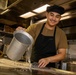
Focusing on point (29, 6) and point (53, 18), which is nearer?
point (53, 18)

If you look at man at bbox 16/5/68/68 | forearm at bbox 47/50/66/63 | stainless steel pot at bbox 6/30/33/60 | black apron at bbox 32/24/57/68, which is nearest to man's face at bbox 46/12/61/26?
man at bbox 16/5/68/68

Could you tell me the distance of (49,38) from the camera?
1990 mm

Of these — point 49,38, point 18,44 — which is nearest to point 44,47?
point 49,38

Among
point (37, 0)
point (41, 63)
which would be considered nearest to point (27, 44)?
point (41, 63)

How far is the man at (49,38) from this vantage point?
1891 millimetres

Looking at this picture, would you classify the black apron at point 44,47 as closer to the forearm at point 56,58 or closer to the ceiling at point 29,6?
the forearm at point 56,58

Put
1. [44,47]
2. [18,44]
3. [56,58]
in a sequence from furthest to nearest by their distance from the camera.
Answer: [44,47]
[56,58]
[18,44]

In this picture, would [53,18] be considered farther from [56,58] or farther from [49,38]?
[56,58]

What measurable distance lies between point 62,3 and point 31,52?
0.88 m

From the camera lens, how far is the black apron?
1.96m

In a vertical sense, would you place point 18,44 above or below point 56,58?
above

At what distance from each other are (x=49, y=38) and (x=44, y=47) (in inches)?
5.1

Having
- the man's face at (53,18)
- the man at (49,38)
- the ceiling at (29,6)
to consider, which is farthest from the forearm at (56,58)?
the ceiling at (29,6)

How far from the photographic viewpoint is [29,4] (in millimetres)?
2574
